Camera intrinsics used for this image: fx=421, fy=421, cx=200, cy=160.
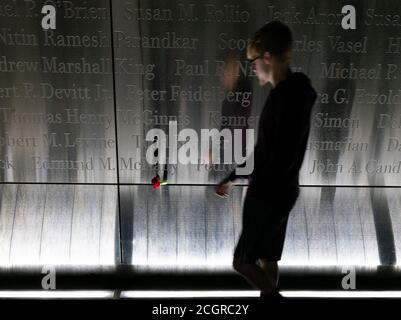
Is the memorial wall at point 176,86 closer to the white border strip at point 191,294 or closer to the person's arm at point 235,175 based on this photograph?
the person's arm at point 235,175

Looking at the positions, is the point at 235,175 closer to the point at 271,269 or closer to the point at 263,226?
the point at 263,226

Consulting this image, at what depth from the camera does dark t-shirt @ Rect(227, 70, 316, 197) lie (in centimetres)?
197

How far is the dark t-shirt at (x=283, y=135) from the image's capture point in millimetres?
1967

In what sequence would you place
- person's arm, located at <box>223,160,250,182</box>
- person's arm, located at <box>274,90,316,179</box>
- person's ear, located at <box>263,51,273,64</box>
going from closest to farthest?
person's arm, located at <box>274,90,316,179</box>, person's ear, located at <box>263,51,273,64</box>, person's arm, located at <box>223,160,250,182</box>

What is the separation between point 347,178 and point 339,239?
1.28 ft

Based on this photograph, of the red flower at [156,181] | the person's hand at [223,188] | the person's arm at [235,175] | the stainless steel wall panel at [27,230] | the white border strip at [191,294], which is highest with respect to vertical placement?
the person's arm at [235,175]

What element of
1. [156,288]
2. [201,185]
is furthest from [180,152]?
[156,288]

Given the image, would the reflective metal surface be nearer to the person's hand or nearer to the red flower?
the red flower

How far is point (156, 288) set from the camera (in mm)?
2584

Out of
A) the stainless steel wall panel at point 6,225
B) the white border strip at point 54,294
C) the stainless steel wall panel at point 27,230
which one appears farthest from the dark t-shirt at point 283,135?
the stainless steel wall panel at point 6,225

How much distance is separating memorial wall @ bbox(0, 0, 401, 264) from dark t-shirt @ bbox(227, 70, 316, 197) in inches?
14.2

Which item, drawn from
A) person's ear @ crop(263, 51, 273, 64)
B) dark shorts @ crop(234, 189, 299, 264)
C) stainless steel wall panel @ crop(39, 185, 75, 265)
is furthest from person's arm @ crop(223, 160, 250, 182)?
stainless steel wall panel @ crop(39, 185, 75, 265)

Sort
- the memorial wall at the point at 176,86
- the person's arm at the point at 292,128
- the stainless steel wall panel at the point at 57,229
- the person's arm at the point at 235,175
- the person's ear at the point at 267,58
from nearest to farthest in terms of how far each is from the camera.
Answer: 1. the person's arm at the point at 292,128
2. the person's ear at the point at 267,58
3. the memorial wall at the point at 176,86
4. the person's arm at the point at 235,175
5. the stainless steel wall panel at the point at 57,229

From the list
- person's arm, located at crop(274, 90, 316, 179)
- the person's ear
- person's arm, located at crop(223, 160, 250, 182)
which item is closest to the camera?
person's arm, located at crop(274, 90, 316, 179)
